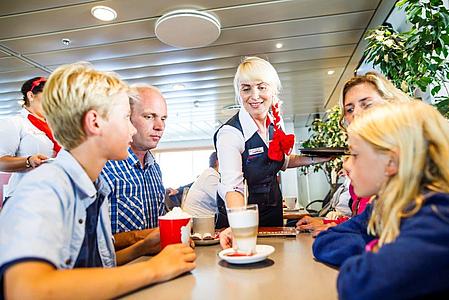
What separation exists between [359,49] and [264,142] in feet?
9.81

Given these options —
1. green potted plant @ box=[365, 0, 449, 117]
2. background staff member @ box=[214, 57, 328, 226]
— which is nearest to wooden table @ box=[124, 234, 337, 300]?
background staff member @ box=[214, 57, 328, 226]

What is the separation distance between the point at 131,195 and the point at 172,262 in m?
0.55

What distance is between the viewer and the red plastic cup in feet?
2.88

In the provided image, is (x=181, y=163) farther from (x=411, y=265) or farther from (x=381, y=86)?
(x=411, y=265)

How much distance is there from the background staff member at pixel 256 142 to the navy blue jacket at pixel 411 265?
2.88 feet

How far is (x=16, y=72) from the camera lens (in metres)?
4.12

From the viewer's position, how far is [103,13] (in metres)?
2.78

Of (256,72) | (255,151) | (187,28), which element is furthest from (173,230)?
(187,28)

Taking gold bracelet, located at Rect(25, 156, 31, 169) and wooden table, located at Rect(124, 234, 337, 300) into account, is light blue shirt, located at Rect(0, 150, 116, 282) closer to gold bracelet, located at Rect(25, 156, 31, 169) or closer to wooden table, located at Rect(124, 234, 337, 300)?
wooden table, located at Rect(124, 234, 337, 300)

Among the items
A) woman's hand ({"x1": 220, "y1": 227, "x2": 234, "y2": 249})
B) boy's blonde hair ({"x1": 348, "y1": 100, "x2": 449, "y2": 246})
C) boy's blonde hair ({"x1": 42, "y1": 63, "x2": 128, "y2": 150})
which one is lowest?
woman's hand ({"x1": 220, "y1": 227, "x2": 234, "y2": 249})

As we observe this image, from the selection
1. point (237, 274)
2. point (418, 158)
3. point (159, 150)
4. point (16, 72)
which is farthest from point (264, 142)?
point (159, 150)

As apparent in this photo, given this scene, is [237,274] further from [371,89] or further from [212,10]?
[212,10]

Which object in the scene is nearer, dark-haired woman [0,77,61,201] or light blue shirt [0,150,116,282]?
light blue shirt [0,150,116,282]

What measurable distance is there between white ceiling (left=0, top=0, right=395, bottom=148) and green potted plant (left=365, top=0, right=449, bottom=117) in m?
1.06
